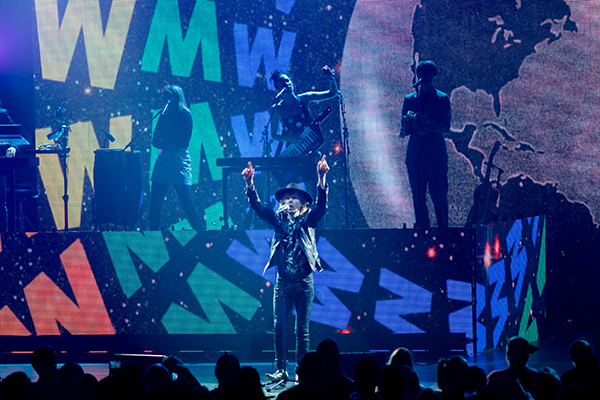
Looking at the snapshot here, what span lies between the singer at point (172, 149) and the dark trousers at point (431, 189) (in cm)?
257

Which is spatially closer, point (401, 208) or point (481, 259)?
point (481, 259)

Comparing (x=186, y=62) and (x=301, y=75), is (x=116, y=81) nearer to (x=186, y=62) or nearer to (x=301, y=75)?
(x=186, y=62)

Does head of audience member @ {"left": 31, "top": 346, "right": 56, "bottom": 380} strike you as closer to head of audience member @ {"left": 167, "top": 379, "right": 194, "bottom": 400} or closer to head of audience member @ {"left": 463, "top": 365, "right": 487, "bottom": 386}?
head of audience member @ {"left": 167, "top": 379, "right": 194, "bottom": 400}

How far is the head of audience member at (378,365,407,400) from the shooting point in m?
3.19

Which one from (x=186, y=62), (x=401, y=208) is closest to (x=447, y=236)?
(x=401, y=208)

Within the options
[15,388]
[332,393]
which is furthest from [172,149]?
[332,393]

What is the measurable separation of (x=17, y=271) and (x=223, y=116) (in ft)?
12.9

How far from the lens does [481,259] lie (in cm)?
715

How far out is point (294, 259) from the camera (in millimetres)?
6203

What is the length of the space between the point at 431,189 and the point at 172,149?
306cm

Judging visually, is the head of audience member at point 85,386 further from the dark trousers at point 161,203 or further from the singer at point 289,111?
A: the singer at point 289,111

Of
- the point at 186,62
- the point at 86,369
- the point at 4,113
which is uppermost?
the point at 186,62

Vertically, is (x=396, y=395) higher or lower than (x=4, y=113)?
lower

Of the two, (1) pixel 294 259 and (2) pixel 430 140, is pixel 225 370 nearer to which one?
(1) pixel 294 259
